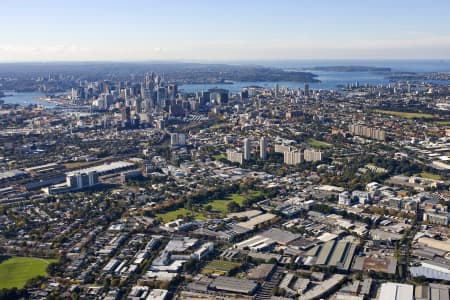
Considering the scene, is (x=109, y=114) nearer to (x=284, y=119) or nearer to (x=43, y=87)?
(x=284, y=119)

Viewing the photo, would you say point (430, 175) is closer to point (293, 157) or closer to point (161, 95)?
point (293, 157)

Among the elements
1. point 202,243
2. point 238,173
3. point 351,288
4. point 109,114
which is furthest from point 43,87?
point 351,288

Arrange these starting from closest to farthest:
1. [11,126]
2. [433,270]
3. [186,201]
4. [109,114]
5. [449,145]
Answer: [433,270], [186,201], [449,145], [11,126], [109,114]

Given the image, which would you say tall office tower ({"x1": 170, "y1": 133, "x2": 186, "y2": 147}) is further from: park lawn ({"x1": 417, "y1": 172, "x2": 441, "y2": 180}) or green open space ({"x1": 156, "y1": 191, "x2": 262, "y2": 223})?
park lawn ({"x1": 417, "y1": 172, "x2": 441, "y2": 180})

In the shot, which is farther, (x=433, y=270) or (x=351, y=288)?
(x=433, y=270)

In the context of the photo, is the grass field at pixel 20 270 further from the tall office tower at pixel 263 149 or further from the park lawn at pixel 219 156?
the tall office tower at pixel 263 149

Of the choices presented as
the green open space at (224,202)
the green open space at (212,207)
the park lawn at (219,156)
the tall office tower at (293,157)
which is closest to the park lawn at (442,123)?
the tall office tower at (293,157)

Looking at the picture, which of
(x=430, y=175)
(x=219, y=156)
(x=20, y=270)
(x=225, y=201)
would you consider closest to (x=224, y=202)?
(x=225, y=201)
